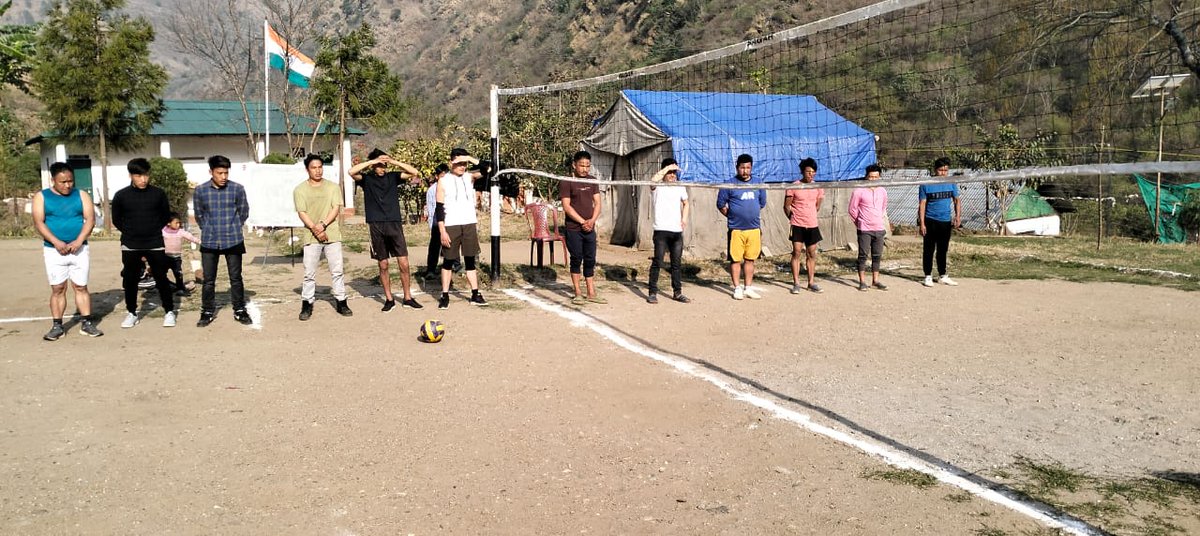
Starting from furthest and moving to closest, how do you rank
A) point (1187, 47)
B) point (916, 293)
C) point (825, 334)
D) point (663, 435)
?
point (1187, 47) < point (916, 293) < point (825, 334) < point (663, 435)

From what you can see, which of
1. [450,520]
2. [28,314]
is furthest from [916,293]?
[28,314]

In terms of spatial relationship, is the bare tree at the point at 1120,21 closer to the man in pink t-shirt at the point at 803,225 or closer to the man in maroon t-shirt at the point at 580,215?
the man in pink t-shirt at the point at 803,225

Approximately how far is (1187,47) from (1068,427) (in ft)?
28.1

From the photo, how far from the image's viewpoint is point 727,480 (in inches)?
172

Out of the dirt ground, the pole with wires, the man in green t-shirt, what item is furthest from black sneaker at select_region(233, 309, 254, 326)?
the pole with wires

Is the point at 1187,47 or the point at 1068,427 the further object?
the point at 1187,47

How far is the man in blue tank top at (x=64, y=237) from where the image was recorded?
302 inches

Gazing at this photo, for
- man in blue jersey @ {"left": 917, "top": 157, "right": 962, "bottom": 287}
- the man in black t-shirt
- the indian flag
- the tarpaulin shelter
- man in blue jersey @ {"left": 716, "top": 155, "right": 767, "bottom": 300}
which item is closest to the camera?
the man in black t-shirt

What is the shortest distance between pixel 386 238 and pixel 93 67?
17241 millimetres

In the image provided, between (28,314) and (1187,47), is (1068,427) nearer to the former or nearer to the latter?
(1187,47)

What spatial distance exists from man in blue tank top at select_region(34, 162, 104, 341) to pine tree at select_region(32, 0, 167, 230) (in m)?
14.8

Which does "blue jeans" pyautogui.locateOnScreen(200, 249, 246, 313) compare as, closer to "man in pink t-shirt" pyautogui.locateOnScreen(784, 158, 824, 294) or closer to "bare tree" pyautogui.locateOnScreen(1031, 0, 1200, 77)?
"man in pink t-shirt" pyautogui.locateOnScreen(784, 158, 824, 294)

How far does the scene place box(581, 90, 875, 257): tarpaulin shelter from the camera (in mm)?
14891

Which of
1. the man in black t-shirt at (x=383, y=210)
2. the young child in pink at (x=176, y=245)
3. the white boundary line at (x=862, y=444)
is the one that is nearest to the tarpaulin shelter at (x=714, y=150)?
the man in black t-shirt at (x=383, y=210)
